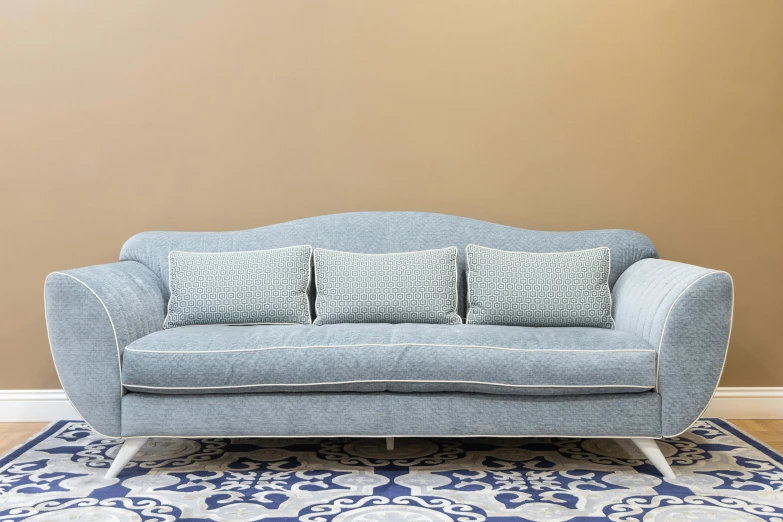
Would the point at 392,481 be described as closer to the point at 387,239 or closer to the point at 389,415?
the point at 389,415

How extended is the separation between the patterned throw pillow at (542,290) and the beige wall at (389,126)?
1.84 ft

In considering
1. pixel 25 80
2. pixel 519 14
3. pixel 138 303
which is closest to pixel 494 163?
pixel 519 14

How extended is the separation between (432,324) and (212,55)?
1713mm

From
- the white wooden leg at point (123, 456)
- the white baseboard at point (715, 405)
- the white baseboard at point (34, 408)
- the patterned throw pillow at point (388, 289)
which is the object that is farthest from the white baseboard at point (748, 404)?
the white baseboard at point (34, 408)

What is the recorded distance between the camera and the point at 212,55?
Result: 3.50 m

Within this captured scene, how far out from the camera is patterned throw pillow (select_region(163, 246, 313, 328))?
296 centimetres

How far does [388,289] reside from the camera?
2973 millimetres

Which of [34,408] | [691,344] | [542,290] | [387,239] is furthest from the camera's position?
[34,408]

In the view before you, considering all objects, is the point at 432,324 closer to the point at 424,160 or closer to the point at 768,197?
the point at 424,160

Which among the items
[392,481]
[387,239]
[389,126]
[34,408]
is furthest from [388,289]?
[34,408]

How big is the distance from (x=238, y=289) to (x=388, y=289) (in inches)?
24.2

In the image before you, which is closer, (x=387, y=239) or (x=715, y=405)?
(x=387, y=239)

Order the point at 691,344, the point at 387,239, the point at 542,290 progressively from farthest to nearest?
1. the point at 387,239
2. the point at 542,290
3. the point at 691,344

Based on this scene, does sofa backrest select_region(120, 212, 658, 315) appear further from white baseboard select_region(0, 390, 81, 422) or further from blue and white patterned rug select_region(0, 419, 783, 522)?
white baseboard select_region(0, 390, 81, 422)
